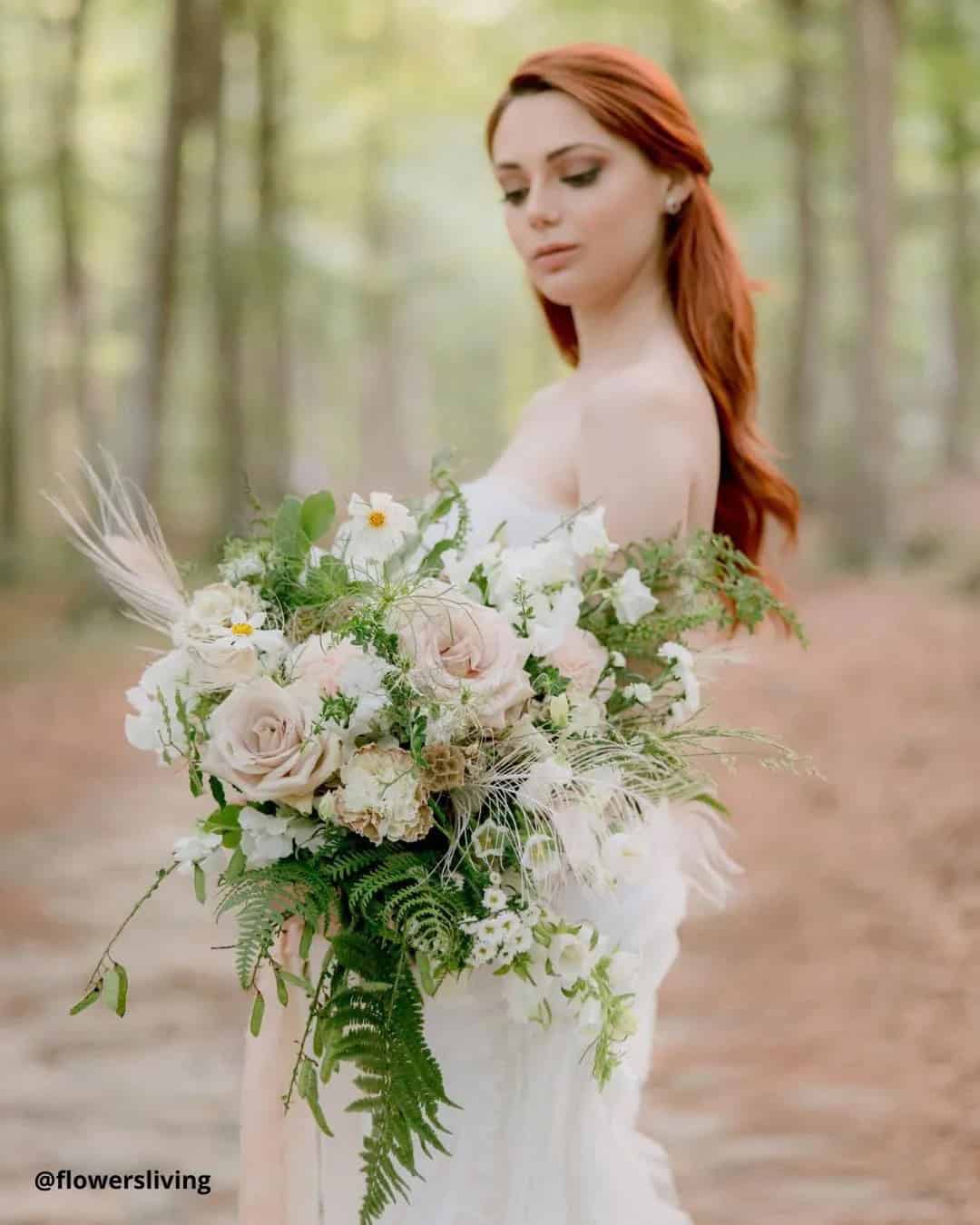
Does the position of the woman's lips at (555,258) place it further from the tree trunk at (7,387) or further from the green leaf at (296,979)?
the tree trunk at (7,387)

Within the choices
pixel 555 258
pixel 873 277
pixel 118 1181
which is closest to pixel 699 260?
pixel 555 258

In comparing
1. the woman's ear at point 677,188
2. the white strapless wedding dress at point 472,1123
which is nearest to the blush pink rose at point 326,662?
the white strapless wedding dress at point 472,1123

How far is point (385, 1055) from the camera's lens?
197 cm

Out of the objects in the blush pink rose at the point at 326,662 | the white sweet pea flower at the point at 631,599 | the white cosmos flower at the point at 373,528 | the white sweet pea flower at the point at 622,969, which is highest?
the white cosmos flower at the point at 373,528

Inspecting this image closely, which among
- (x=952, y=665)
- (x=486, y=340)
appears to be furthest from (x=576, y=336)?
(x=486, y=340)

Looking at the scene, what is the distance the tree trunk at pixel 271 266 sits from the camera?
14.5 metres

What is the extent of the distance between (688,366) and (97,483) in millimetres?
1119

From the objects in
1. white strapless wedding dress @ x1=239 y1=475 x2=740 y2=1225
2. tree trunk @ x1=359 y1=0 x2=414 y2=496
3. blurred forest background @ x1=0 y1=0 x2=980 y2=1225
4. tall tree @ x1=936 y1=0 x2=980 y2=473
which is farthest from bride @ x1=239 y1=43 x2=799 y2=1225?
tall tree @ x1=936 y1=0 x2=980 y2=473

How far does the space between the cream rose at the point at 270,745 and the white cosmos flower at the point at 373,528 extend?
0.86 feet

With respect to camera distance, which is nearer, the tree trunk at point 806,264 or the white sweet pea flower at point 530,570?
the white sweet pea flower at point 530,570

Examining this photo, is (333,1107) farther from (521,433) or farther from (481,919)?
(521,433)

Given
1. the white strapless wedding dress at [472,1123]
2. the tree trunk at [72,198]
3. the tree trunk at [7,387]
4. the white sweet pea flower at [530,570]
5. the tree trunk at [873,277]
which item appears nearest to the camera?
the white sweet pea flower at [530,570]

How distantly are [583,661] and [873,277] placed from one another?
442 inches

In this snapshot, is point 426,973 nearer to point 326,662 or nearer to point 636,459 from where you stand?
point 326,662
